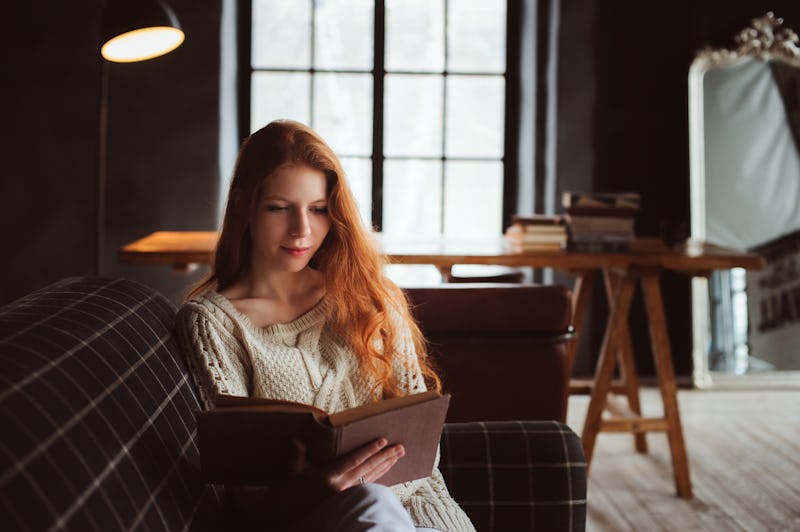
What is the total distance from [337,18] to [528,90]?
112cm

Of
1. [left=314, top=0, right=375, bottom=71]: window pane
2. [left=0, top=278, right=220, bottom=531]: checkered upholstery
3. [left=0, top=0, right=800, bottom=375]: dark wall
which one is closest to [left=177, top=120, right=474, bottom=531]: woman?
[left=0, top=278, right=220, bottom=531]: checkered upholstery

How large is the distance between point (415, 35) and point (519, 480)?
154 inches

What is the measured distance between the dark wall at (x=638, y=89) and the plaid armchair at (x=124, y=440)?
336cm

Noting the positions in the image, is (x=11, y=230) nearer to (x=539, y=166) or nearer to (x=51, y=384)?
(x=539, y=166)

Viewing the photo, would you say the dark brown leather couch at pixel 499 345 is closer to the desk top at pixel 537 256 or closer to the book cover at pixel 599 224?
the desk top at pixel 537 256

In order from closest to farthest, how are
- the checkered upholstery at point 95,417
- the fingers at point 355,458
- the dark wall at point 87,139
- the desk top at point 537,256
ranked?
the checkered upholstery at point 95,417 → the fingers at point 355,458 → the desk top at point 537,256 → the dark wall at point 87,139

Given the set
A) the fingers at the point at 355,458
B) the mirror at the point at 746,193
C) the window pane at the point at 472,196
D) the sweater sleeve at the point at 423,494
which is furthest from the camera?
the window pane at the point at 472,196

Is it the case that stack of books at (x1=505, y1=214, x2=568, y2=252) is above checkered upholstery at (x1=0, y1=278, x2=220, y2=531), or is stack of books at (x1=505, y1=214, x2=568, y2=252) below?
above

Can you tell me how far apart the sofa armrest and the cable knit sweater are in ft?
0.23

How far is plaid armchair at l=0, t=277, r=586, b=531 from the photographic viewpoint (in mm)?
1071

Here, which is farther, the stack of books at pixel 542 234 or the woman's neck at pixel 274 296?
the stack of books at pixel 542 234

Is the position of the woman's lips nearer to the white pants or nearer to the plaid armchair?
the plaid armchair

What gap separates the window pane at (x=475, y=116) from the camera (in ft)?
17.8

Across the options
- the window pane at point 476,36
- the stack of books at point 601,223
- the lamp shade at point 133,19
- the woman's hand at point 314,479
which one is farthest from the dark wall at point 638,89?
the woman's hand at point 314,479
